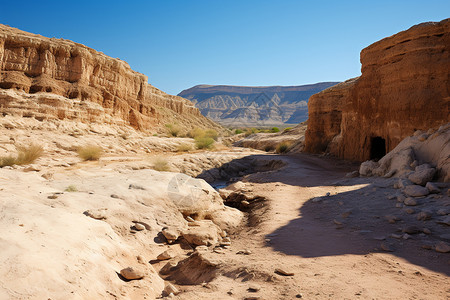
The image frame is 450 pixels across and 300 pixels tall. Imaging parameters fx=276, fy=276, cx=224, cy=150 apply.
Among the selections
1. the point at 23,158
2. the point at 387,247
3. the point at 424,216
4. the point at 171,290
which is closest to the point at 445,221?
the point at 424,216

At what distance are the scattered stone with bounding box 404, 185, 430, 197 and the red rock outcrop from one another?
5704 millimetres

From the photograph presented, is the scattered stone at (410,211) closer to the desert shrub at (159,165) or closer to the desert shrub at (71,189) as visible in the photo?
the desert shrub at (71,189)

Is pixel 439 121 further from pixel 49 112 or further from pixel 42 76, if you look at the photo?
pixel 42 76

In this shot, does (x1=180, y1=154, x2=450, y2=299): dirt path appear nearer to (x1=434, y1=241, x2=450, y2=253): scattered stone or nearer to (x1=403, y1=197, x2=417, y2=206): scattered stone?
(x1=434, y1=241, x2=450, y2=253): scattered stone

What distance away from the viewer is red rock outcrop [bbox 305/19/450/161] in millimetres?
10906

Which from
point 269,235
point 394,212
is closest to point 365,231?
point 394,212

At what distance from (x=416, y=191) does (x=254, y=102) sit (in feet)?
408

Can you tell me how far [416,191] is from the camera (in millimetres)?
6297

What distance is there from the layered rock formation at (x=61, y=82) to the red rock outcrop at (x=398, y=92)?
1688 centimetres

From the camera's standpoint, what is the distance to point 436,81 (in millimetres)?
Result: 10922

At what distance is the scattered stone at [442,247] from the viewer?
12.7 ft

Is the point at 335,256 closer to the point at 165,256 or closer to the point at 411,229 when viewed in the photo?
the point at 411,229

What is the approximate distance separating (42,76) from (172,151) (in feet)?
31.4

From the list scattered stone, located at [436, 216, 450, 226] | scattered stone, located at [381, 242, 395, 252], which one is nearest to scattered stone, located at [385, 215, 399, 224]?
scattered stone, located at [436, 216, 450, 226]
